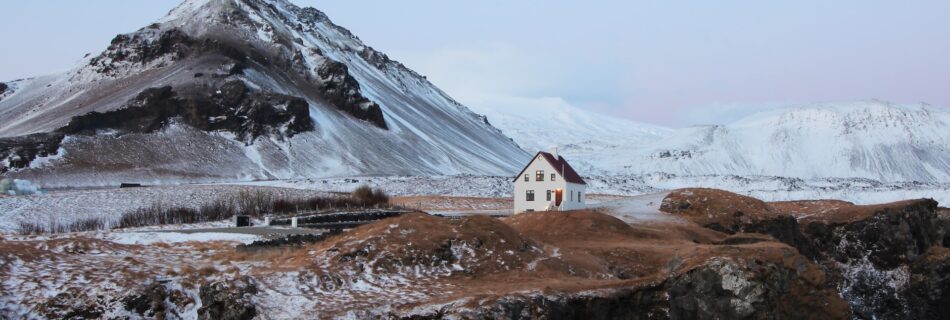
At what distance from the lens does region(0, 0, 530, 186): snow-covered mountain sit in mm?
109250

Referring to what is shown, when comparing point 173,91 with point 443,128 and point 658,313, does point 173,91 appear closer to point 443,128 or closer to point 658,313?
point 443,128

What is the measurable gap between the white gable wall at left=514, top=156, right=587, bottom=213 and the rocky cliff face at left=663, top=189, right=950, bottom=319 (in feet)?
20.1

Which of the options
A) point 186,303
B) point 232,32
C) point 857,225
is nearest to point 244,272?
point 186,303

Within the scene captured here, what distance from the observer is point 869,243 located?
46.8m

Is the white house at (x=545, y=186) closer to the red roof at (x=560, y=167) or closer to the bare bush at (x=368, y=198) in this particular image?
the red roof at (x=560, y=167)

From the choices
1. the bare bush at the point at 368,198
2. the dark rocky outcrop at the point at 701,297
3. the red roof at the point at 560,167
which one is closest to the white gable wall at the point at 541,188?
the red roof at the point at 560,167

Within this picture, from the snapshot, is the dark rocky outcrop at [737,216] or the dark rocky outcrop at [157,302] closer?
the dark rocky outcrop at [157,302]

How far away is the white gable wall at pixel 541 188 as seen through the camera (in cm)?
5312

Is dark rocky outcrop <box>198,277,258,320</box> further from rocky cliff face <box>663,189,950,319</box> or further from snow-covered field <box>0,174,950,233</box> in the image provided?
rocky cliff face <box>663,189,950,319</box>

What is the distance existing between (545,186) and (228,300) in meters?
31.5

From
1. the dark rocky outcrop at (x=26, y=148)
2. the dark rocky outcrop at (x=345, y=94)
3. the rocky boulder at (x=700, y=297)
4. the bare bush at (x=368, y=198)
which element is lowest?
the rocky boulder at (x=700, y=297)

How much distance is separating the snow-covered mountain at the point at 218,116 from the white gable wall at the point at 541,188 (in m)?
62.9

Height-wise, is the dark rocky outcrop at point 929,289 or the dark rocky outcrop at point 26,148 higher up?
the dark rocky outcrop at point 26,148

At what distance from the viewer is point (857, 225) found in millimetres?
47281
